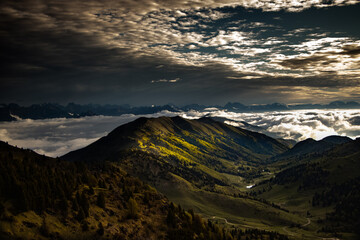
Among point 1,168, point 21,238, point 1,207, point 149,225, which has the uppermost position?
point 1,168

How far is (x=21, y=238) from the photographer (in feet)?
266

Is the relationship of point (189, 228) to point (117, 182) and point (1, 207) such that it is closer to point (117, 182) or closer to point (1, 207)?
point (117, 182)

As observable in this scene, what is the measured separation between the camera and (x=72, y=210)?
110750 mm

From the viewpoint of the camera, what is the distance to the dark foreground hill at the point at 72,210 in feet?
299

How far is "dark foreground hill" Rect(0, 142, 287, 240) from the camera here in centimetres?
9119

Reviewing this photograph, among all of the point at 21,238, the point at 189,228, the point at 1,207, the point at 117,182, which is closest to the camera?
the point at 21,238

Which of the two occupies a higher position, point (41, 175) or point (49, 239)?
point (41, 175)

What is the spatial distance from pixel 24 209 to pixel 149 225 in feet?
220

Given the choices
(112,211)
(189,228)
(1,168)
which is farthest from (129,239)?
(1,168)

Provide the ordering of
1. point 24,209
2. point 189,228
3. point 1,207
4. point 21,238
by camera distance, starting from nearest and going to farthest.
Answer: point 21,238 → point 1,207 → point 24,209 → point 189,228

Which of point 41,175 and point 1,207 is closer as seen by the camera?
point 1,207

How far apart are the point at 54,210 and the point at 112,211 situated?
3377 centimetres

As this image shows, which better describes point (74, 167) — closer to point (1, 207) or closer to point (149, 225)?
point (149, 225)

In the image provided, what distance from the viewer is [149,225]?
449ft
